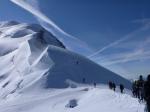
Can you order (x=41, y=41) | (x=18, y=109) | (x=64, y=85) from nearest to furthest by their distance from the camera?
1. (x=18, y=109)
2. (x=64, y=85)
3. (x=41, y=41)

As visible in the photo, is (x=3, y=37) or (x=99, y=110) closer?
(x=99, y=110)

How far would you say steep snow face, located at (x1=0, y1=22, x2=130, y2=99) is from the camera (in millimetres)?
92562

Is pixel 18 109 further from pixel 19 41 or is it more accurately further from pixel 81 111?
pixel 19 41

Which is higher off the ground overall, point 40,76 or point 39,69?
point 39,69

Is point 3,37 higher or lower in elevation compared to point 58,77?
higher

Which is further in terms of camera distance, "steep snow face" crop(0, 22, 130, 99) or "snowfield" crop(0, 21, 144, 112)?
"steep snow face" crop(0, 22, 130, 99)

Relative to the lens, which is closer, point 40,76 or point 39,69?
point 40,76

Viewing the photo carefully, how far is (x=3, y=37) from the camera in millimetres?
163250

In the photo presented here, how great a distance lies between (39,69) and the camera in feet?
342

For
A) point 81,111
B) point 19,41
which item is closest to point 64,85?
point 81,111

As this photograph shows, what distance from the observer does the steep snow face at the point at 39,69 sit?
92562mm

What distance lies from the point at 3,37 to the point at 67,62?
59507mm

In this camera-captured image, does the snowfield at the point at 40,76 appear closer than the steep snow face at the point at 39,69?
Yes

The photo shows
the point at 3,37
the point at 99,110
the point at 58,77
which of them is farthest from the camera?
the point at 3,37
